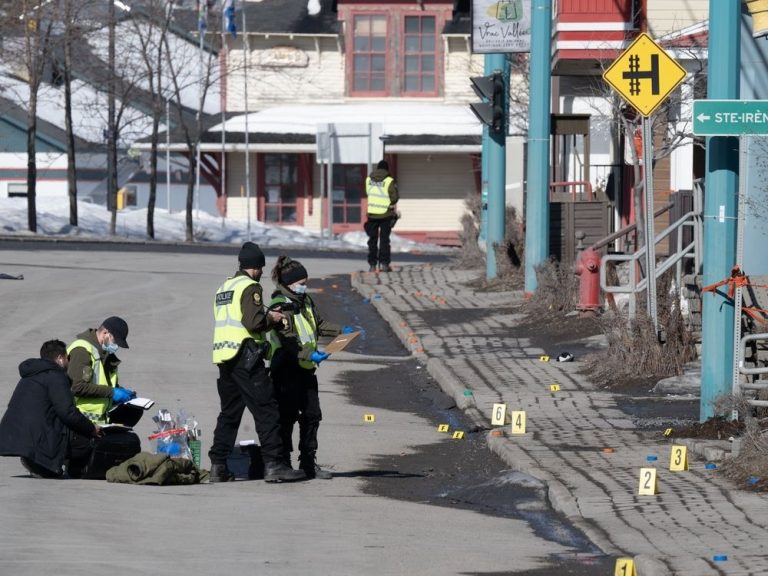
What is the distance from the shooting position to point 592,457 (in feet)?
37.6

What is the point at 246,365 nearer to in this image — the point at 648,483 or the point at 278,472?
the point at 278,472

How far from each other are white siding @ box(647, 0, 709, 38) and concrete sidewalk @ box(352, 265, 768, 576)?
5721 millimetres

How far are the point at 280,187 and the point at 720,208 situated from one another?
35957mm

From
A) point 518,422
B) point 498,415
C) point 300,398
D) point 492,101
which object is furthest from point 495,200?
point 300,398

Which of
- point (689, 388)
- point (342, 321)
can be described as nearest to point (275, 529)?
point (689, 388)

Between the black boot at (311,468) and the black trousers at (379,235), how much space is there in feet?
48.9

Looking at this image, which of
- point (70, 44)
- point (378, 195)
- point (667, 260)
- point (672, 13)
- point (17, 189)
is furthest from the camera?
point (17, 189)

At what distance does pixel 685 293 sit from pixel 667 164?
26.2ft

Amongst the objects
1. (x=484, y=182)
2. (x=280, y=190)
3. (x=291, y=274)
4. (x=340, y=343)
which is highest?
(x=484, y=182)

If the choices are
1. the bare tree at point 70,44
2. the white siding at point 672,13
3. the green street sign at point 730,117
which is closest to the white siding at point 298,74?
the bare tree at point 70,44

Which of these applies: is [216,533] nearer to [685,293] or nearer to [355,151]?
[685,293]

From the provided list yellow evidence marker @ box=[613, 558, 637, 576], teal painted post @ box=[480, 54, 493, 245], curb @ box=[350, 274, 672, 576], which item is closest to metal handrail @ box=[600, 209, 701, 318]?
curb @ box=[350, 274, 672, 576]

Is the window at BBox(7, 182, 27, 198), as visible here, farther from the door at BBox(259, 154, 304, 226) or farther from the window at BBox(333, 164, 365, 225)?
the window at BBox(333, 164, 365, 225)

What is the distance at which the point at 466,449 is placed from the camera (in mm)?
12344
